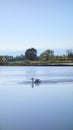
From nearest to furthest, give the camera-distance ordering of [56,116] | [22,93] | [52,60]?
[56,116], [22,93], [52,60]

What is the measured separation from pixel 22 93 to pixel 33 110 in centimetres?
253

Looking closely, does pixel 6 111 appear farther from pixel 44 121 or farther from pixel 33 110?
pixel 44 121

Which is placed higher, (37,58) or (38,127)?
(37,58)

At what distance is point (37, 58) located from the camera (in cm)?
1012

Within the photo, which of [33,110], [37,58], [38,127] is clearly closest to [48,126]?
[38,127]

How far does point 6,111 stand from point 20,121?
2.56 feet

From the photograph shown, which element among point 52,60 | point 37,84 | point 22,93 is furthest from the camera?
point 52,60

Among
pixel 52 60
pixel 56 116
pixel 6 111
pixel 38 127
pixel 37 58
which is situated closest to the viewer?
pixel 38 127

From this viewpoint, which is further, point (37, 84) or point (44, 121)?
point (37, 84)

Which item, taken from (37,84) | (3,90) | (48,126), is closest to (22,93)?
(3,90)

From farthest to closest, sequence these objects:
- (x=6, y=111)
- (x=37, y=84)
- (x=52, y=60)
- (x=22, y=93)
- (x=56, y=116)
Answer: (x=52, y=60) → (x=37, y=84) → (x=22, y=93) → (x=6, y=111) → (x=56, y=116)

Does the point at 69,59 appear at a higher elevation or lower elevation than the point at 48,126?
higher

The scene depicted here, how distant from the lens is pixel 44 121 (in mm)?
3832

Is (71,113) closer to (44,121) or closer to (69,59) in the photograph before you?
(44,121)
